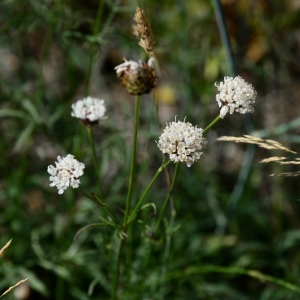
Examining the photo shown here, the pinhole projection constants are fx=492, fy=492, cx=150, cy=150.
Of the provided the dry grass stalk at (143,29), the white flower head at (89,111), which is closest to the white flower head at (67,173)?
the white flower head at (89,111)

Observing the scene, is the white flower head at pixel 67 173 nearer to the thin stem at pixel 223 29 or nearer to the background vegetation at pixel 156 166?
the background vegetation at pixel 156 166

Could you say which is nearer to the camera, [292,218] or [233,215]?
[233,215]

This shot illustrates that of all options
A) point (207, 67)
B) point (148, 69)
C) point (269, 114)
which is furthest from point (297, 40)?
point (148, 69)

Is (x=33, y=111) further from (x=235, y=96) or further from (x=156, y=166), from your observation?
(x=235, y=96)

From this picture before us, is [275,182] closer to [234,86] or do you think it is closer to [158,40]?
[158,40]

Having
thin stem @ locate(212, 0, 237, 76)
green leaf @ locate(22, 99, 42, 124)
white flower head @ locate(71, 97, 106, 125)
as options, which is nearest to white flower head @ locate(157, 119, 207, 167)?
white flower head @ locate(71, 97, 106, 125)
